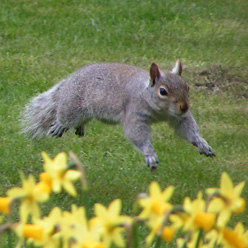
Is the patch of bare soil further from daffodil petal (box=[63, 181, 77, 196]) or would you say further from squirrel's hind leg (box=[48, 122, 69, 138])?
daffodil petal (box=[63, 181, 77, 196])

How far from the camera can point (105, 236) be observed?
1624mm

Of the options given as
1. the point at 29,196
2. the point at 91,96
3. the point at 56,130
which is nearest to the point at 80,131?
the point at 56,130

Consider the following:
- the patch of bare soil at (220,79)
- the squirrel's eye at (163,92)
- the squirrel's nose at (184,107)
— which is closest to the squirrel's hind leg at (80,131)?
the squirrel's eye at (163,92)

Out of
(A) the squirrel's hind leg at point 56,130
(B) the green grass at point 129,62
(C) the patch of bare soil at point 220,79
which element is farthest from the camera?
(C) the patch of bare soil at point 220,79

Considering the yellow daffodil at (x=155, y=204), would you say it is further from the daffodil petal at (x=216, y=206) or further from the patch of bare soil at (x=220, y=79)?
the patch of bare soil at (x=220, y=79)

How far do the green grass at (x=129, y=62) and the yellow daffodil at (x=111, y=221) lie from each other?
269 cm

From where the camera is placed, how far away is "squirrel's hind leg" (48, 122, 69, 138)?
5059 mm

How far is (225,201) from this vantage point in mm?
1664

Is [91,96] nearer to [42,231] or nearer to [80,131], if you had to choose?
[80,131]

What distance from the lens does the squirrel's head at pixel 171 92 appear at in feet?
13.6

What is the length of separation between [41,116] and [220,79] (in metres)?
2.35

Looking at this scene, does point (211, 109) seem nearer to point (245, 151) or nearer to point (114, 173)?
point (245, 151)

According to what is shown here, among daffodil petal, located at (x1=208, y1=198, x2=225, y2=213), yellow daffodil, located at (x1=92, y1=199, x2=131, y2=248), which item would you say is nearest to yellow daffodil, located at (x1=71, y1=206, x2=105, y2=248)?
yellow daffodil, located at (x1=92, y1=199, x2=131, y2=248)

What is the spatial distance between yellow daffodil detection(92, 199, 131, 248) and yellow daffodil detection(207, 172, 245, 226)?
0.74 feet
